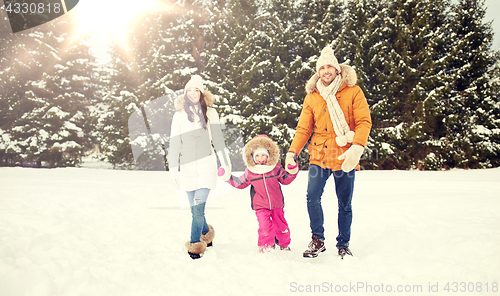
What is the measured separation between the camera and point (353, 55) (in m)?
14.1

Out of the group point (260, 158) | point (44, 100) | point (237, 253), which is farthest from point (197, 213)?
point (44, 100)

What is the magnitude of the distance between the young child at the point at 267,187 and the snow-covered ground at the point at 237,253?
9.8 inches

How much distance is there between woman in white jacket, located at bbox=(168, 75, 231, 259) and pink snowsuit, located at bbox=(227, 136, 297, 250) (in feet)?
1.18

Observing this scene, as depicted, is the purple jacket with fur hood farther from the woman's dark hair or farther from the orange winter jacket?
the woman's dark hair

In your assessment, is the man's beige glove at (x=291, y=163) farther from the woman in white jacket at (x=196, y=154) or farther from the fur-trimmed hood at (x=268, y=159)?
the woman in white jacket at (x=196, y=154)

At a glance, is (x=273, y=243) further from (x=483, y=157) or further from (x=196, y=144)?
(x=483, y=157)

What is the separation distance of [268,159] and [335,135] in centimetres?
90

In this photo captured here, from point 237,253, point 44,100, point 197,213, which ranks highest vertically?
point 44,100

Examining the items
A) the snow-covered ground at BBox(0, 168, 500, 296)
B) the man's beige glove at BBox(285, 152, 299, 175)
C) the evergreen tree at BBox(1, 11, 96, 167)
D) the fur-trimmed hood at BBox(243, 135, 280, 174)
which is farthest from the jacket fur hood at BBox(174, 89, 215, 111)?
the evergreen tree at BBox(1, 11, 96, 167)

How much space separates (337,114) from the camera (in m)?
2.90

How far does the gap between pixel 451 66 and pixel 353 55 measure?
460cm

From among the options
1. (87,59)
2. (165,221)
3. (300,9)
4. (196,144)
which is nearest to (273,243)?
(196,144)

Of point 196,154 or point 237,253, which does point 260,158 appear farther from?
point 237,253

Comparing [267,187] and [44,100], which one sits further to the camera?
[44,100]
